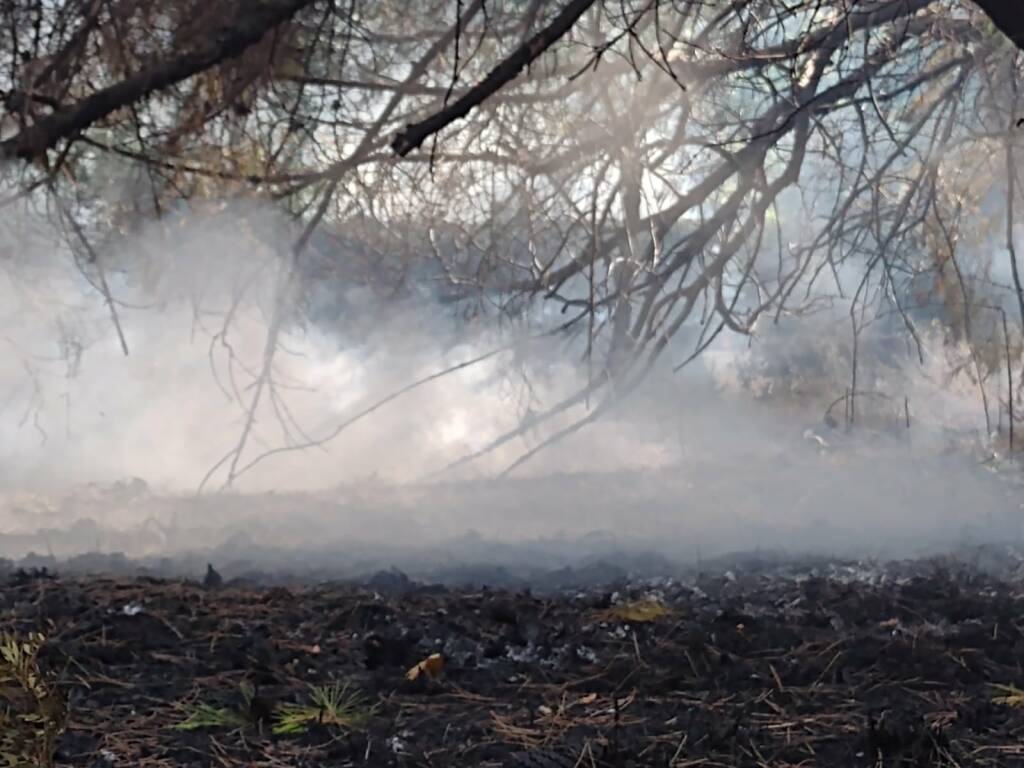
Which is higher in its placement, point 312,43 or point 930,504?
point 312,43

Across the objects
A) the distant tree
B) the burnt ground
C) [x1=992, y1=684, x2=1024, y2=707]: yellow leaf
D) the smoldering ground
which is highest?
the distant tree

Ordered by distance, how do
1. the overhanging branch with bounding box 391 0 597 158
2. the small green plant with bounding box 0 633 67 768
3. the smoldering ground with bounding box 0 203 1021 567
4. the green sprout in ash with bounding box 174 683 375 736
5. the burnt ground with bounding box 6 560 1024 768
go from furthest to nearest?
the smoldering ground with bounding box 0 203 1021 567 → the overhanging branch with bounding box 391 0 597 158 → the green sprout in ash with bounding box 174 683 375 736 → the burnt ground with bounding box 6 560 1024 768 → the small green plant with bounding box 0 633 67 768

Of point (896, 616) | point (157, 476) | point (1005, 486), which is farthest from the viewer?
point (157, 476)

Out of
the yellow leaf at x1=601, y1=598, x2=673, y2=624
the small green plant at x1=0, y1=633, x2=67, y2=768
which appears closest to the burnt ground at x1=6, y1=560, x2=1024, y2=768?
the yellow leaf at x1=601, y1=598, x2=673, y2=624

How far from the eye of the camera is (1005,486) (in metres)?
6.50

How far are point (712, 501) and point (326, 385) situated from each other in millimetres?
3047

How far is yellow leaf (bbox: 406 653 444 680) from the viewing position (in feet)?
7.60

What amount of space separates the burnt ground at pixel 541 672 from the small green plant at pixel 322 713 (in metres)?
0.02

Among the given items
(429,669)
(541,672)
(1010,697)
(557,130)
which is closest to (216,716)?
(429,669)

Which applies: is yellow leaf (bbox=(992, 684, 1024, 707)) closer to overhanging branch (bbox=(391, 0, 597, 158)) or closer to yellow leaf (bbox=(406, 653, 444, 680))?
yellow leaf (bbox=(406, 653, 444, 680))

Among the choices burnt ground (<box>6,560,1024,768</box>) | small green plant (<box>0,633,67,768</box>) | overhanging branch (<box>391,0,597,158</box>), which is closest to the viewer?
small green plant (<box>0,633,67,768</box>)

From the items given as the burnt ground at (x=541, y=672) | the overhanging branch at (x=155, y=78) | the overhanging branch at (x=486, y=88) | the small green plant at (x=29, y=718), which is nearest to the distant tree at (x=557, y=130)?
the overhanging branch at (x=155, y=78)

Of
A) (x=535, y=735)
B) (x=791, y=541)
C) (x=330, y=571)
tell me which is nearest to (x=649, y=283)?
(x=791, y=541)

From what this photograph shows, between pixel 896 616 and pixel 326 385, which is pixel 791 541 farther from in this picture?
pixel 326 385
